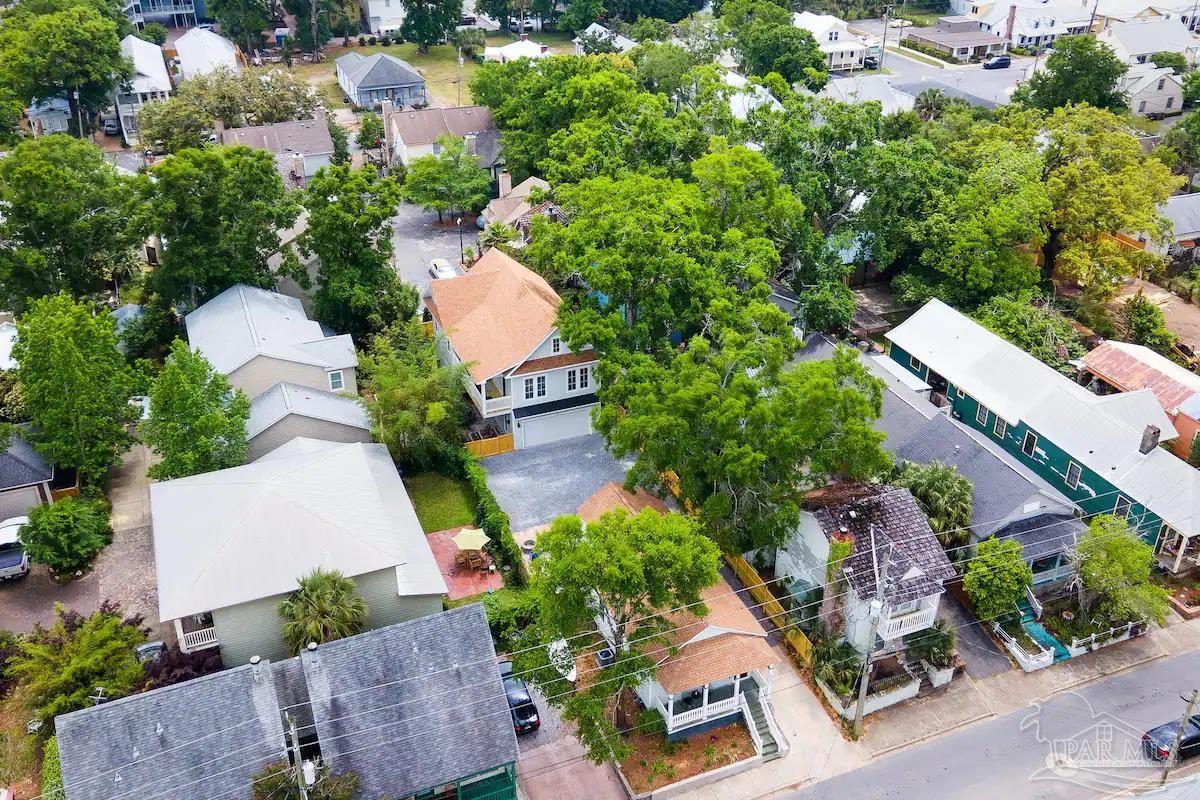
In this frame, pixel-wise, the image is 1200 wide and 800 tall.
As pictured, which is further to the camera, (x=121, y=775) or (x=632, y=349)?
(x=632, y=349)

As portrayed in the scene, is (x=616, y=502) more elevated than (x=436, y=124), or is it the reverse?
(x=436, y=124)

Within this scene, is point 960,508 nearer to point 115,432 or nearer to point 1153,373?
point 1153,373

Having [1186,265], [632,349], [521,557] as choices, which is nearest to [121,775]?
[521,557]

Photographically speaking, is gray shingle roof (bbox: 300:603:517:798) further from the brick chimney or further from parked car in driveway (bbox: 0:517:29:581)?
the brick chimney

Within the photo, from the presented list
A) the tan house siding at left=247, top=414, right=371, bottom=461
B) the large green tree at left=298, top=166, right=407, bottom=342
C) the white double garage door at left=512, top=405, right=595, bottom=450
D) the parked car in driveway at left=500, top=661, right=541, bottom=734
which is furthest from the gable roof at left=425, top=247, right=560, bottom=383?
the parked car in driveway at left=500, top=661, right=541, bottom=734

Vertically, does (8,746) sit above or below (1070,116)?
below

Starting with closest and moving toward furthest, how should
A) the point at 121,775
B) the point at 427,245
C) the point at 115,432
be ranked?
the point at 121,775 < the point at 115,432 < the point at 427,245

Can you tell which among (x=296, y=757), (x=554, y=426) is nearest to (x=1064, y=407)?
(x=554, y=426)

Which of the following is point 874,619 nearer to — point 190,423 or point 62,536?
point 190,423
